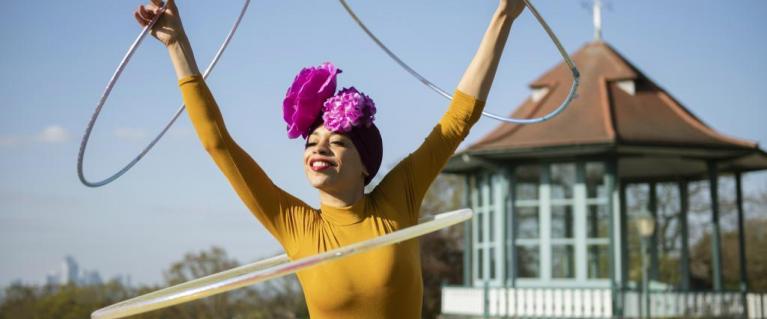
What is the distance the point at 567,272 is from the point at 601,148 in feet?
8.47

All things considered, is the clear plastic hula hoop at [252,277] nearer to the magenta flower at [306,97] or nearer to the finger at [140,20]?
the magenta flower at [306,97]

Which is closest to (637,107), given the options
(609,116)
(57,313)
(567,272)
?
(609,116)

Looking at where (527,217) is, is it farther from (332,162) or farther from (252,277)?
(252,277)

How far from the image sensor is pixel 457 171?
23078 mm

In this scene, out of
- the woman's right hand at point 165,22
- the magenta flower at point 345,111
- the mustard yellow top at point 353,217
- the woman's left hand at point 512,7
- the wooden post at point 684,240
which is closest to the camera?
the mustard yellow top at point 353,217

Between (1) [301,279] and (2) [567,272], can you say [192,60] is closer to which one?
(1) [301,279]

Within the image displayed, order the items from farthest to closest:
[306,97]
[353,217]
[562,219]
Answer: [562,219] → [306,97] → [353,217]

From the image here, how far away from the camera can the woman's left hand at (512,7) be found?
4648mm

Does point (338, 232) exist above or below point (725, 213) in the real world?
below

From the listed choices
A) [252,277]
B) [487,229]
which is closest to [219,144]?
[252,277]

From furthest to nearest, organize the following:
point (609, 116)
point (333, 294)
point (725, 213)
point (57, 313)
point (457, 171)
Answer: point (725, 213) → point (457, 171) → point (609, 116) → point (57, 313) → point (333, 294)

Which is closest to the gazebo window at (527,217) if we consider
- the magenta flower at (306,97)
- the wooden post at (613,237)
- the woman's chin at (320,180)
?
the wooden post at (613,237)

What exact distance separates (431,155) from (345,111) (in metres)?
0.43

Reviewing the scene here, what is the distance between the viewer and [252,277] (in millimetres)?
3809
